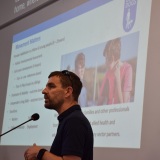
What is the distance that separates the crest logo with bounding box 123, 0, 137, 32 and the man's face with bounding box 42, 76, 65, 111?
0.72 metres

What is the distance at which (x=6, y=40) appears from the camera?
4.33 m

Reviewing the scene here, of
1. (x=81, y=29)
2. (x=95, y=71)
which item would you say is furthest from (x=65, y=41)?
(x=95, y=71)

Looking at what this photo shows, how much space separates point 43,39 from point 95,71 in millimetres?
871

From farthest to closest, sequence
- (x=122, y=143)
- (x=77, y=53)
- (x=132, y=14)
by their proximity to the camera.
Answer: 1. (x=77, y=53)
2. (x=132, y=14)
3. (x=122, y=143)

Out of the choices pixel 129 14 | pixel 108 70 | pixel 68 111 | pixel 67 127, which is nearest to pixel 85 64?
pixel 108 70

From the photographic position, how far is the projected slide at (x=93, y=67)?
2.64 metres

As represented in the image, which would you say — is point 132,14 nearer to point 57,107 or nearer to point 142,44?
point 142,44

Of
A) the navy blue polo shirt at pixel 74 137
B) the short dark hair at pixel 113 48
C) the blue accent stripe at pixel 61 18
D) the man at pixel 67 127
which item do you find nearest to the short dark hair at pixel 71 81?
the man at pixel 67 127

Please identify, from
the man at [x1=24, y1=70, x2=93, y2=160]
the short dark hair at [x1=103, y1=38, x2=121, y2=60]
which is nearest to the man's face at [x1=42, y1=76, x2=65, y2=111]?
the man at [x1=24, y1=70, x2=93, y2=160]

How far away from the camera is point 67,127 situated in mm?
2039

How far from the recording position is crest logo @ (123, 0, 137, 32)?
9.07 ft

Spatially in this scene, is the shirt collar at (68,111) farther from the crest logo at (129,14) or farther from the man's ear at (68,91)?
the crest logo at (129,14)

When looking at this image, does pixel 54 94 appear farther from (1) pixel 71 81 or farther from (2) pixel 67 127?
(2) pixel 67 127

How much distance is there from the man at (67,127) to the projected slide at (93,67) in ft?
1.65
